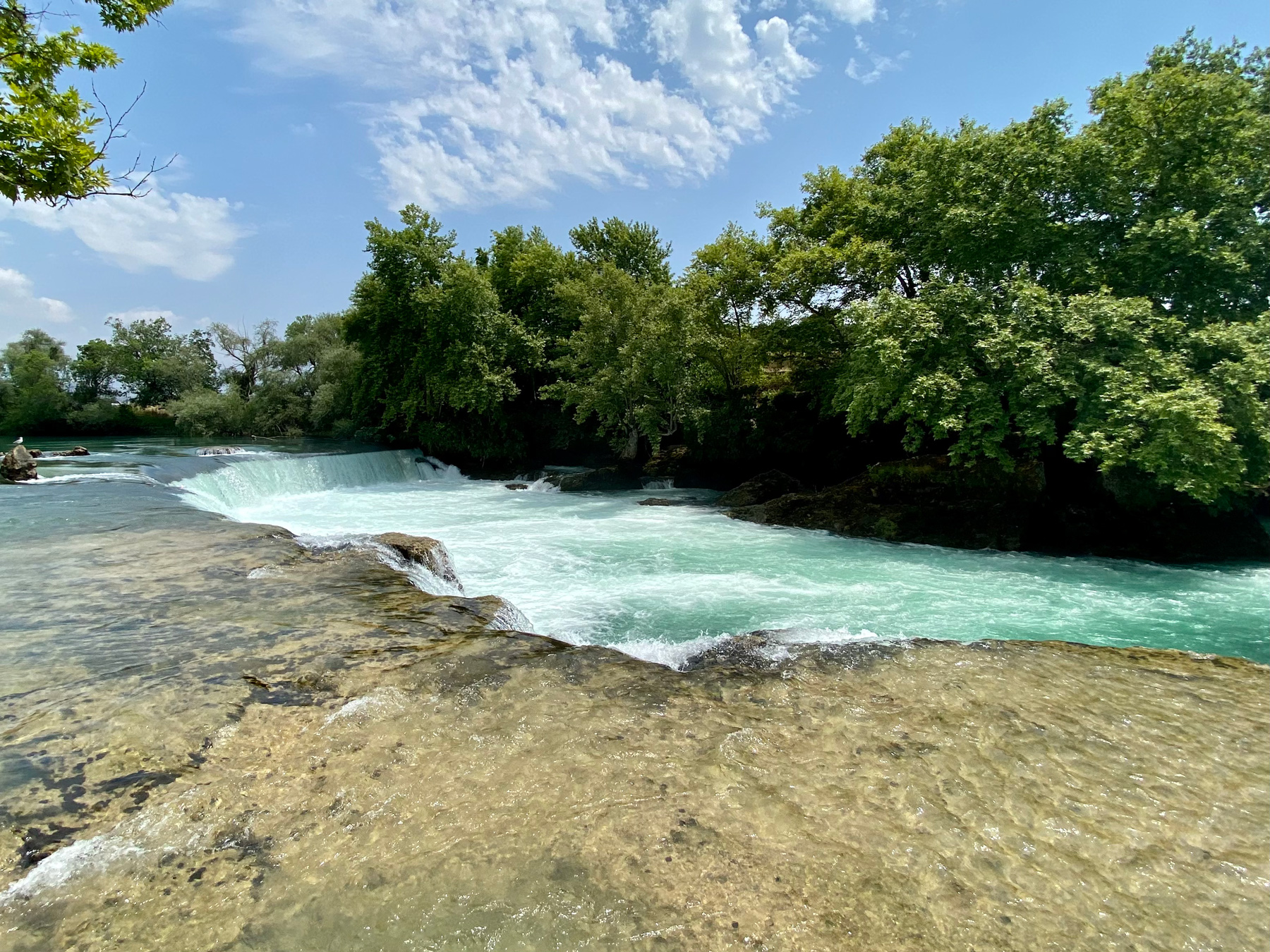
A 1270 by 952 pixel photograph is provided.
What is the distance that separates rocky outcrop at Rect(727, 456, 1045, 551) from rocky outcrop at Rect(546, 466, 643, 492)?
717cm

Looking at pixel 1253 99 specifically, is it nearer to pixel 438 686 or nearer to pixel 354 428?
pixel 438 686

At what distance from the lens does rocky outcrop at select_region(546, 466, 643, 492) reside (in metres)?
20.3

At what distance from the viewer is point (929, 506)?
12.7 metres

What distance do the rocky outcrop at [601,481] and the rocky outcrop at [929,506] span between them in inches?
282

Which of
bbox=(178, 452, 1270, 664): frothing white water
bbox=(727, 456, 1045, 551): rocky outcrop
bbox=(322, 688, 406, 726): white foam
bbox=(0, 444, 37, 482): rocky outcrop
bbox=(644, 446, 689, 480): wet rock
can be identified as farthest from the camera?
bbox=(644, 446, 689, 480): wet rock

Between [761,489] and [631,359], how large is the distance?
637cm

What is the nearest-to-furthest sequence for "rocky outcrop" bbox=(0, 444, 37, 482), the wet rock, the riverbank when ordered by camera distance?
1. the riverbank
2. "rocky outcrop" bbox=(0, 444, 37, 482)
3. the wet rock

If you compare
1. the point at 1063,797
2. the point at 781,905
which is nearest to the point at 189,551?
the point at 781,905

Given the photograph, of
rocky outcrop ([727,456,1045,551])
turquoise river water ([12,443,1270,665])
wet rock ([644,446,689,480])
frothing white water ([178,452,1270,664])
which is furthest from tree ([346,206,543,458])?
rocky outcrop ([727,456,1045,551])

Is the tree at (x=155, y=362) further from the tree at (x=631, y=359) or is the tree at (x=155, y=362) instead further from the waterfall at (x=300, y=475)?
the tree at (x=631, y=359)

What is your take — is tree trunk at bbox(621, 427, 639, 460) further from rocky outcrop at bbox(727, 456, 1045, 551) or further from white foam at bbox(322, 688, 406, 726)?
white foam at bbox(322, 688, 406, 726)

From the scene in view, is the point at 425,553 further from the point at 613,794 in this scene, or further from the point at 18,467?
the point at 18,467

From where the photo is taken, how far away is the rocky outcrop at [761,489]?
1633cm

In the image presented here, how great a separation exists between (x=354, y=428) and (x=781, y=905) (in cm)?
3548
